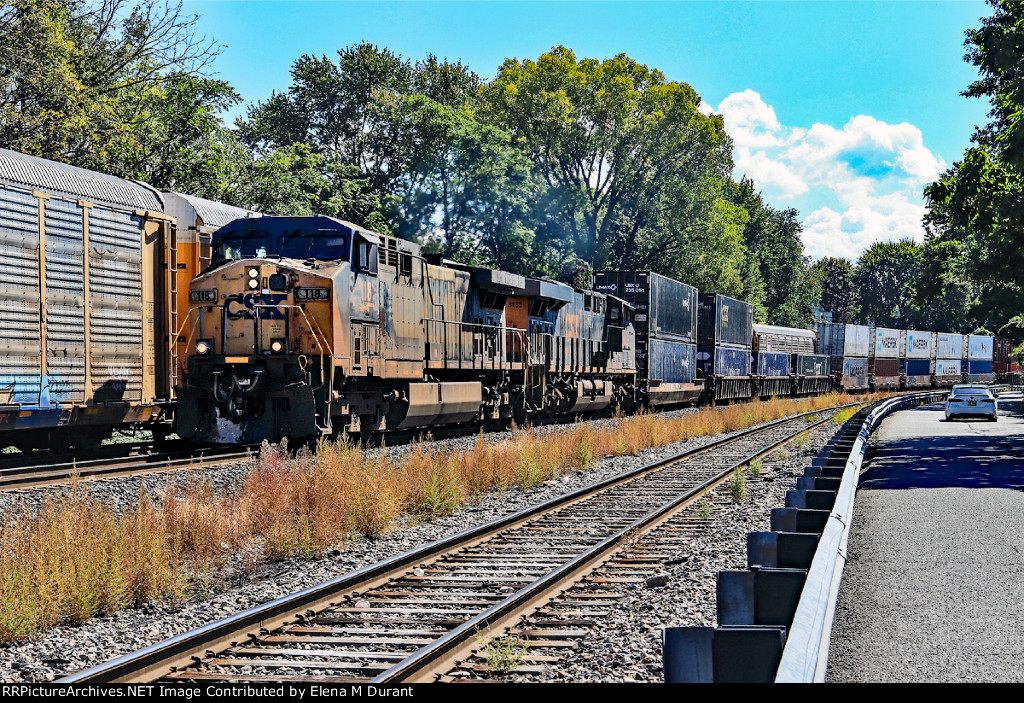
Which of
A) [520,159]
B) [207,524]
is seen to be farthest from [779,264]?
[207,524]

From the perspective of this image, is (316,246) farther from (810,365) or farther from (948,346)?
(948,346)

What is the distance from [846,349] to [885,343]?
285 inches

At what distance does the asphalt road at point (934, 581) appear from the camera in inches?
227

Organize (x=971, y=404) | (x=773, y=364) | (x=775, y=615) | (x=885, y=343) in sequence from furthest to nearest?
(x=885, y=343) → (x=773, y=364) → (x=971, y=404) → (x=775, y=615)

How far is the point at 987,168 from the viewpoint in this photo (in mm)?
23500

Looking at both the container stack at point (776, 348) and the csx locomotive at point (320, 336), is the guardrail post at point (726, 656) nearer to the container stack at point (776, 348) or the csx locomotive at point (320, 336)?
the csx locomotive at point (320, 336)

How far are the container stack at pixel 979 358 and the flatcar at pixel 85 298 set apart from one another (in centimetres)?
7491

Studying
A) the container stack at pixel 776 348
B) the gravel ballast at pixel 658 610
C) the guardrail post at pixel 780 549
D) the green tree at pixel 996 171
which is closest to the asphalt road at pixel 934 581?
the guardrail post at pixel 780 549

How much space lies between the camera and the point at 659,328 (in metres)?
33.5

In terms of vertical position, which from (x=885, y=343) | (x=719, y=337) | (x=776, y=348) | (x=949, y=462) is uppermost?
(x=885, y=343)

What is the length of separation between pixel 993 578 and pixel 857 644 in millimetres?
2685
